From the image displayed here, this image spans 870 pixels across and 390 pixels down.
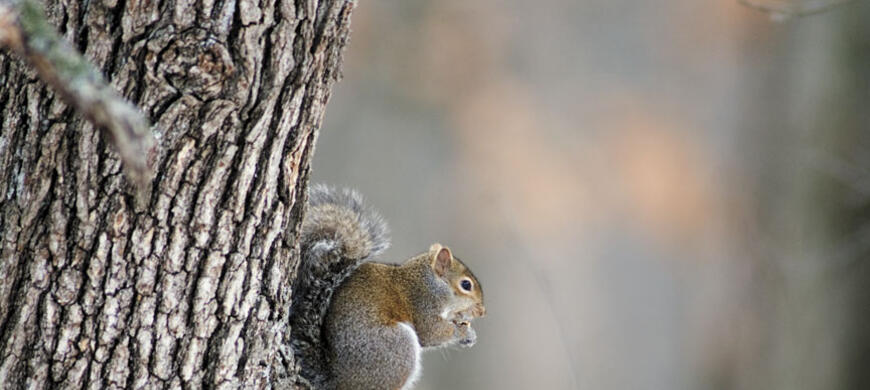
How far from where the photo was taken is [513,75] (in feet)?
17.6

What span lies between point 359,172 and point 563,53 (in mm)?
1232

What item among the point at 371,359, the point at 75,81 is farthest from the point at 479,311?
the point at 75,81

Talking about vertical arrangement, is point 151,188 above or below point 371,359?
above

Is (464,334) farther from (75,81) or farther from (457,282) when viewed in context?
(75,81)

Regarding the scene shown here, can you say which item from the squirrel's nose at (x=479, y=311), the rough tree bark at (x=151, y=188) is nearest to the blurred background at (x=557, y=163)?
the squirrel's nose at (x=479, y=311)

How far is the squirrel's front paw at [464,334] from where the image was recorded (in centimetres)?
299

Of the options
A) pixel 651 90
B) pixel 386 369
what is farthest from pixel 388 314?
pixel 651 90

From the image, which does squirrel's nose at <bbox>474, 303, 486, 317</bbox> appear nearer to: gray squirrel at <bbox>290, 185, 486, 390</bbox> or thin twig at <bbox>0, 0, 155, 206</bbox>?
gray squirrel at <bbox>290, 185, 486, 390</bbox>

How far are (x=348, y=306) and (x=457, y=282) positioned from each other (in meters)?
0.64

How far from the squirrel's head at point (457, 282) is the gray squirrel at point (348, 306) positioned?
240mm

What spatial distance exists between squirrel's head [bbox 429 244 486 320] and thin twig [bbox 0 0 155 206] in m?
2.04

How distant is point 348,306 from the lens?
100 inches

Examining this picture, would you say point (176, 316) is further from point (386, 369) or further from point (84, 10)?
point (386, 369)

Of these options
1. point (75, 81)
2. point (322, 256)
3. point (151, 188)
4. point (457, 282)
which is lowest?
point (457, 282)
